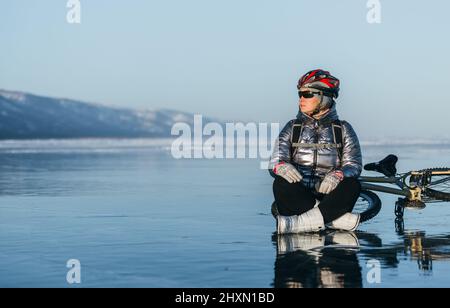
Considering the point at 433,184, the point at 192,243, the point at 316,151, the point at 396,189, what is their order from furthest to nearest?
the point at 433,184 → the point at 396,189 → the point at 316,151 → the point at 192,243

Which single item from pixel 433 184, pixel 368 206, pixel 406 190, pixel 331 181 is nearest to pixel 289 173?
pixel 331 181

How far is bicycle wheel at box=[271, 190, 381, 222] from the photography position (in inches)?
444

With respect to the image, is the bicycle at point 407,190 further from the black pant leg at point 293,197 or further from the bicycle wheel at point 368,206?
the black pant leg at point 293,197

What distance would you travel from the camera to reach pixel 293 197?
35.3ft

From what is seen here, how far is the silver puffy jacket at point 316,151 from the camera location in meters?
11.0

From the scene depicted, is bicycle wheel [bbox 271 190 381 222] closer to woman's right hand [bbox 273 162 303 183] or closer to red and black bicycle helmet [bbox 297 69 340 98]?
woman's right hand [bbox 273 162 303 183]

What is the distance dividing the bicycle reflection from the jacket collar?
1359mm

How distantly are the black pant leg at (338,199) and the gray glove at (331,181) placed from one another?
0.16 feet

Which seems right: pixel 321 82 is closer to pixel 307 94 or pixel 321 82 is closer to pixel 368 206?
pixel 307 94

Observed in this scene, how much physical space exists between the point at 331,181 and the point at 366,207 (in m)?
1.52

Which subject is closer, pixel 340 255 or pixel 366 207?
pixel 340 255

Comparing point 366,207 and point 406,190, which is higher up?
point 406,190

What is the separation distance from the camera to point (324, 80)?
11242mm

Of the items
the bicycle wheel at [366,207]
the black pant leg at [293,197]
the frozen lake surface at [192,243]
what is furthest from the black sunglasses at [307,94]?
the frozen lake surface at [192,243]
